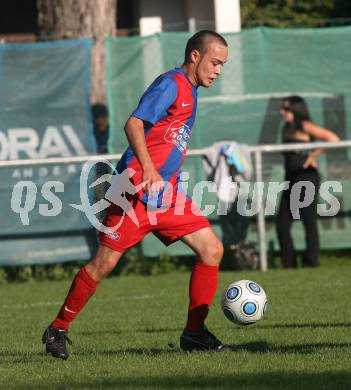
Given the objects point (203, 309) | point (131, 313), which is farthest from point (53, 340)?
point (131, 313)

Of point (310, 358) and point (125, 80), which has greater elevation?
point (125, 80)

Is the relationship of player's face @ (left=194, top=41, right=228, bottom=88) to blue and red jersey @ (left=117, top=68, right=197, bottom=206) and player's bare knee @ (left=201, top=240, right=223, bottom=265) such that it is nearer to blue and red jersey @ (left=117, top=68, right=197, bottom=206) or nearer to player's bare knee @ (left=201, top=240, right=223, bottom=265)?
blue and red jersey @ (left=117, top=68, right=197, bottom=206)

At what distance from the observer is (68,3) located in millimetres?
14781

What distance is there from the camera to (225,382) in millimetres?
5770

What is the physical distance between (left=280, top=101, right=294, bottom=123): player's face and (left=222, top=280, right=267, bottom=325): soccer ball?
6044 millimetres

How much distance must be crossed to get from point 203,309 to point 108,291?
4792 mm

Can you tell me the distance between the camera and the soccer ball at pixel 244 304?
7.18 metres

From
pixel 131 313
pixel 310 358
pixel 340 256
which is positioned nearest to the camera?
pixel 310 358

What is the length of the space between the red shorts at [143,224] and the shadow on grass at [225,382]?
3.52ft

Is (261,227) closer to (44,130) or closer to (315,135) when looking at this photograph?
(315,135)

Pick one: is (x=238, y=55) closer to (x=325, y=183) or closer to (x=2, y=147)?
(x=325, y=183)

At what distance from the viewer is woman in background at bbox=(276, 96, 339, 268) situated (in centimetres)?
1334

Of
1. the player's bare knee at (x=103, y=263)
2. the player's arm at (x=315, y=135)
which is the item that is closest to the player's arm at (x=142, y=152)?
the player's bare knee at (x=103, y=263)

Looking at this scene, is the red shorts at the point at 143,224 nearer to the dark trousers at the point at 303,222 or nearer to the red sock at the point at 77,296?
the red sock at the point at 77,296
